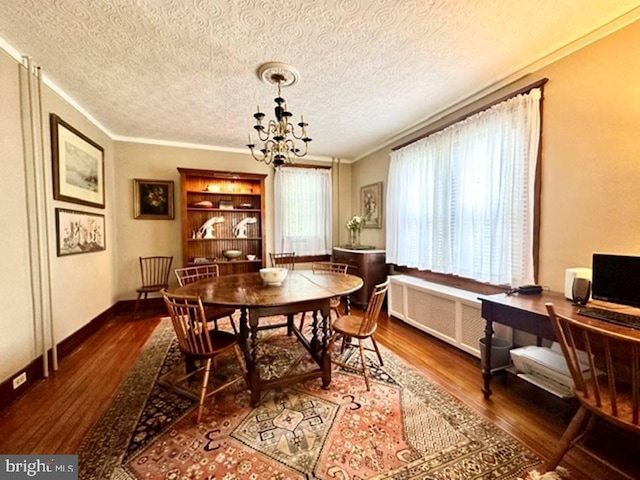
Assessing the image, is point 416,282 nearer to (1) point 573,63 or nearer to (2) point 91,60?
(1) point 573,63

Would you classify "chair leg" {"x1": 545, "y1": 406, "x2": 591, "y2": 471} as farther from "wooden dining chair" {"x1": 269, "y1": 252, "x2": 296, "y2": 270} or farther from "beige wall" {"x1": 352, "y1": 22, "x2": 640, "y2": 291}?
"wooden dining chair" {"x1": 269, "y1": 252, "x2": 296, "y2": 270}

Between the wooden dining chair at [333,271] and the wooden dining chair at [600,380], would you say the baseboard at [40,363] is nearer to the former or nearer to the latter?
the wooden dining chair at [333,271]

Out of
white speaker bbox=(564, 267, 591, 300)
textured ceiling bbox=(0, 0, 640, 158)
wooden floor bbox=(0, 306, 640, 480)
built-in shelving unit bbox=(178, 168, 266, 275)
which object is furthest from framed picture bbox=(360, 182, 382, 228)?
white speaker bbox=(564, 267, 591, 300)

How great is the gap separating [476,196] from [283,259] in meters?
3.26

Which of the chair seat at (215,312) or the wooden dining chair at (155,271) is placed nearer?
the chair seat at (215,312)

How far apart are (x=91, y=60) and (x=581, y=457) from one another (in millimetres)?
4347

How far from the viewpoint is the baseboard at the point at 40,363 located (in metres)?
1.97

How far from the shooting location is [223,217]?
4.66 meters

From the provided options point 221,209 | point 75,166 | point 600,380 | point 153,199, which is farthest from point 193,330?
point 153,199

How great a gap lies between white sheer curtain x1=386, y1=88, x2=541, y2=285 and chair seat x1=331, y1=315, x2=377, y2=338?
1.33 m

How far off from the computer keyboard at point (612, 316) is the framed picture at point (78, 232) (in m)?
4.41

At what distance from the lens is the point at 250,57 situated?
2201 mm

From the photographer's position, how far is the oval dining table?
74.8 inches

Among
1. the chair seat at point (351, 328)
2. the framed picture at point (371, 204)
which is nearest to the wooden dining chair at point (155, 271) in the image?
the chair seat at point (351, 328)
